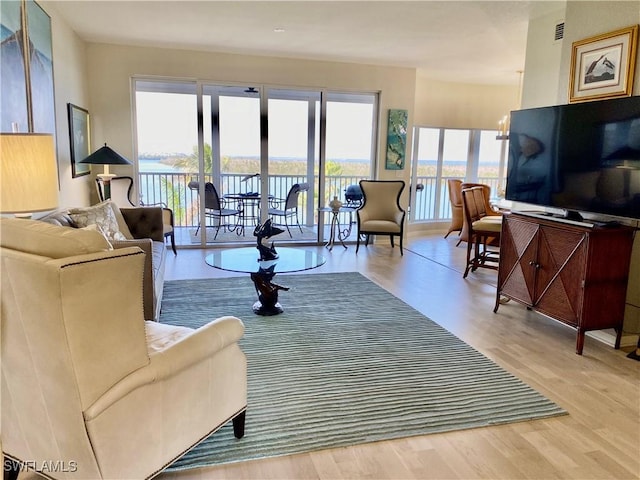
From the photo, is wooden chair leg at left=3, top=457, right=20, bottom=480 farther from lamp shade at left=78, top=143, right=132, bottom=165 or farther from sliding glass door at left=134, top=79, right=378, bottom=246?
sliding glass door at left=134, top=79, right=378, bottom=246

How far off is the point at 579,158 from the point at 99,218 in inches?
140

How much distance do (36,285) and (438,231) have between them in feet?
25.0

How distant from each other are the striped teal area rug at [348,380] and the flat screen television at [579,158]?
4.41 ft

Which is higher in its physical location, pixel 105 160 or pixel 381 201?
pixel 105 160

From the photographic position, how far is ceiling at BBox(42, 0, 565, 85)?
Answer: 4020 mm

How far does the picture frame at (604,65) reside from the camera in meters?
3.13

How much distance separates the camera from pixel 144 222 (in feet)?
14.2

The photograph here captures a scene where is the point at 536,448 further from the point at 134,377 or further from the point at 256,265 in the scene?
the point at 256,265

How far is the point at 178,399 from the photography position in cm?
167

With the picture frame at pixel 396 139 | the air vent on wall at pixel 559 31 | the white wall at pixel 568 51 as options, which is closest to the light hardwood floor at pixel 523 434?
the white wall at pixel 568 51

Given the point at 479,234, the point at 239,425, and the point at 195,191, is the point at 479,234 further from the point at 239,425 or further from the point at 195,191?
the point at 195,191

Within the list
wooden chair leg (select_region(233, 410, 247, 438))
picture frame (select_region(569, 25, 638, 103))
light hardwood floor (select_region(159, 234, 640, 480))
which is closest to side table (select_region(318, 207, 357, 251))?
light hardwood floor (select_region(159, 234, 640, 480))

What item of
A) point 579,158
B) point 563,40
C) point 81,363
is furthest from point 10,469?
point 563,40

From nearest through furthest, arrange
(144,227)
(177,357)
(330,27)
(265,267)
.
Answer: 1. (177,357)
2. (265,267)
3. (144,227)
4. (330,27)
